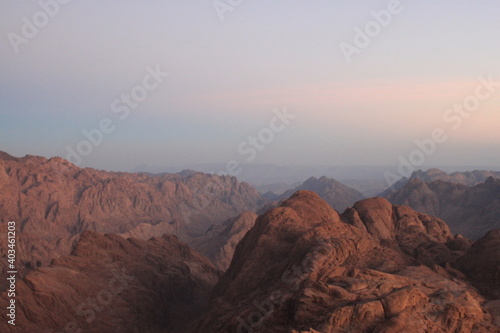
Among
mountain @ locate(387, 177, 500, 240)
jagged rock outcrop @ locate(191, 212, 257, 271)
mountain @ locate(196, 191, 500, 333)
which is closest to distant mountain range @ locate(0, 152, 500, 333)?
mountain @ locate(196, 191, 500, 333)

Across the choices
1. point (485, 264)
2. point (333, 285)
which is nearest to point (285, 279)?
point (333, 285)

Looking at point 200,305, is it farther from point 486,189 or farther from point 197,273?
point 486,189

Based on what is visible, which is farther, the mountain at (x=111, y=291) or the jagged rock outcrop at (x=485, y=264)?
the mountain at (x=111, y=291)

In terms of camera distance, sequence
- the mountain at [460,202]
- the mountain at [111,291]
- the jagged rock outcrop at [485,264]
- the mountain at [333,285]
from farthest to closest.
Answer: the mountain at [460,202] < the mountain at [111,291] < the jagged rock outcrop at [485,264] < the mountain at [333,285]

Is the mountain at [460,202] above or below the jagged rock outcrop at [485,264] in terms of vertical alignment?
below

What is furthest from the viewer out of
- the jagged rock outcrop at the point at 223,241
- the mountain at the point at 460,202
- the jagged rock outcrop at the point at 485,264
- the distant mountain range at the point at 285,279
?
the mountain at the point at 460,202


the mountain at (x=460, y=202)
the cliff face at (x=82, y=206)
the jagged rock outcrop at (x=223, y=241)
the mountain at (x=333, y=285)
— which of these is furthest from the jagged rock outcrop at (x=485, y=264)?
the mountain at (x=460, y=202)

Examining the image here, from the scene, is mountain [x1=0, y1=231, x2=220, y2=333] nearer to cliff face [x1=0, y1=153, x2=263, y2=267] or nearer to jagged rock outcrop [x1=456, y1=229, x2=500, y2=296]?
jagged rock outcrop [x1=456, y1=229, x2=500, y2=296]

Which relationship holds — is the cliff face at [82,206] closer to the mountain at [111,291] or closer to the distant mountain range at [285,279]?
the distant mountain range at [285,279]
